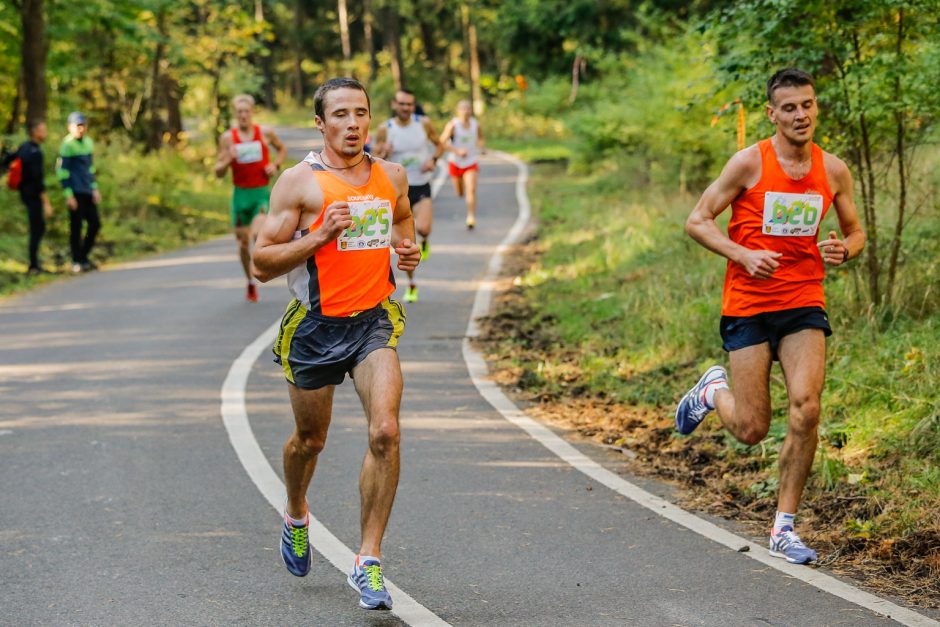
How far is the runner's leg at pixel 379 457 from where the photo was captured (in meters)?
5.32

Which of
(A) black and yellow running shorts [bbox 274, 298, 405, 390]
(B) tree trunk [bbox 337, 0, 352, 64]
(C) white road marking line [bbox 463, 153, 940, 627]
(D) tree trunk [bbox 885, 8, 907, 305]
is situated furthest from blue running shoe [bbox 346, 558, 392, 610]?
(B) tree trunk [bbox 337, 0, 352, 64]

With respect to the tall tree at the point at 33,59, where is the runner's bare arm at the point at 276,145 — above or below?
below

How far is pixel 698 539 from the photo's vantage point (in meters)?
6.37

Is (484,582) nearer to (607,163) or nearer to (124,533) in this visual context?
(124,533)

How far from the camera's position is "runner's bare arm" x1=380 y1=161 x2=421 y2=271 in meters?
5.70

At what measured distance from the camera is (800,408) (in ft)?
19.7

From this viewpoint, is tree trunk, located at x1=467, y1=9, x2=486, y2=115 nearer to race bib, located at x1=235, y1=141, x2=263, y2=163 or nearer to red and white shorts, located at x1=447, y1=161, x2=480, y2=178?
red and white shorts, located at x1=447, y1=161, x2=480, y2=178

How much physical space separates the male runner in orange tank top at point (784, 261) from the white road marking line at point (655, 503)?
5.9 inches

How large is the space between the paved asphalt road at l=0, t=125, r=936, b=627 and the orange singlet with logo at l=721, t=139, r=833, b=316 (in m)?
1.21

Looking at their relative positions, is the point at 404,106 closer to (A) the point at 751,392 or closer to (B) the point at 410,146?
(B) the point at 410,146

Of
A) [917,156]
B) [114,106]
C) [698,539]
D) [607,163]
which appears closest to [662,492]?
[698,539]

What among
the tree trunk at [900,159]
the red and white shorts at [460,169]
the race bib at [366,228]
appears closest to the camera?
the race bib at [366,228]

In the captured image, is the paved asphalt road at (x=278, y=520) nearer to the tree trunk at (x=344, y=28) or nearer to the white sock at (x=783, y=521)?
the white sock at (x=783, y=521)

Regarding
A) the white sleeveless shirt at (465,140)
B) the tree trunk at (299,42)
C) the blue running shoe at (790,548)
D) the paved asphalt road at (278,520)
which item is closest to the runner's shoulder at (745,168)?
the blue running shoe at (790,548)
